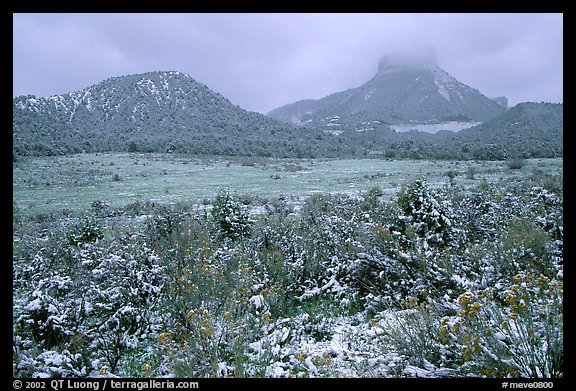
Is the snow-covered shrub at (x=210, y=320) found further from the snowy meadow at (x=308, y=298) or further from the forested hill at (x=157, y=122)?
A: the forested hill at (x=157, y=122)

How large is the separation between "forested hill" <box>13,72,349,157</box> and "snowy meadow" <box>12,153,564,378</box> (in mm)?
38294

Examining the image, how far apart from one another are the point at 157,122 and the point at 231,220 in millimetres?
58435

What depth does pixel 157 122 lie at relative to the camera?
199 feet

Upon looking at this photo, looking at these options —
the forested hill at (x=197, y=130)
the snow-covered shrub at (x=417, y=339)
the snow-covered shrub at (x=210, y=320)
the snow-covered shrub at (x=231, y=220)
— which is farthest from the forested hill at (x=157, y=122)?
the snow-covered shrub at (x=417, y=339)

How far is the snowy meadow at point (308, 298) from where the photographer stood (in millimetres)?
2883

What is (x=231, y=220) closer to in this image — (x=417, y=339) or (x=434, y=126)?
(x=417, y=339)

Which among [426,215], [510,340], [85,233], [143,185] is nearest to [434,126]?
[143,185]

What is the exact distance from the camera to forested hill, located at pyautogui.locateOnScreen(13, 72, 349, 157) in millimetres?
46375
